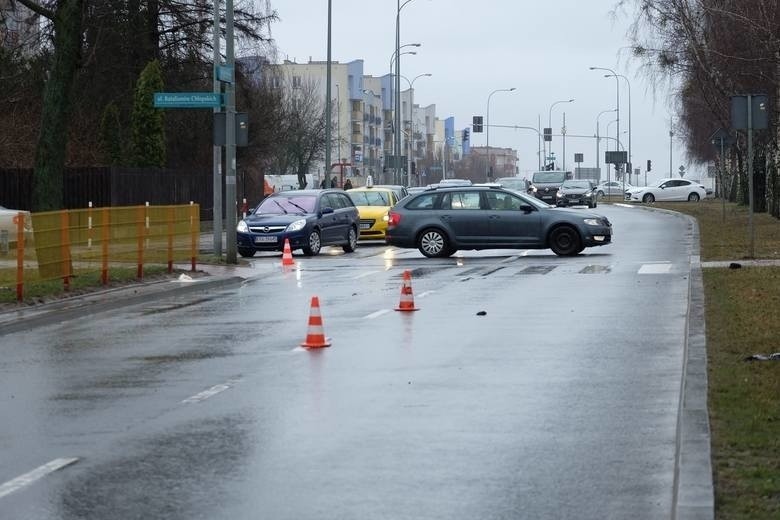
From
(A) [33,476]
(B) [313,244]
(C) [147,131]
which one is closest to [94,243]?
(B) [313,244]

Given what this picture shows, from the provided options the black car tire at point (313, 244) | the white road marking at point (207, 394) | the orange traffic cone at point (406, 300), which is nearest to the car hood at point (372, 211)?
the black car tire at point (313, 244)

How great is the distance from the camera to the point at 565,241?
32.8 metres

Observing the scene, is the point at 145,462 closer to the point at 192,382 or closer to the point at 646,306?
the point at 192,382

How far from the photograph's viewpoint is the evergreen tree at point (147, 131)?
54.4 metres

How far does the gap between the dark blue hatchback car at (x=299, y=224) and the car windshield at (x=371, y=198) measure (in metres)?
4.49

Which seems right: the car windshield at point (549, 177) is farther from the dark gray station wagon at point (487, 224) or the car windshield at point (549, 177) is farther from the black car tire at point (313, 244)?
the dark gray station wagon at point (487, 224)

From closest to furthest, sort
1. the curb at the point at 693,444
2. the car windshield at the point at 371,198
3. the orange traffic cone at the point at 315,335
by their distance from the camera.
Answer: the curb at the point at 693,444 → the orange traffic cone at the point at 315,335 → the car windshield at the point at 371,198

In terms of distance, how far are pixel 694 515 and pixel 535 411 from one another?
387 centimetres

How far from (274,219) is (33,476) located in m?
26.8

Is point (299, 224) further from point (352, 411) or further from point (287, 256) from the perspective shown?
point (352, 411)

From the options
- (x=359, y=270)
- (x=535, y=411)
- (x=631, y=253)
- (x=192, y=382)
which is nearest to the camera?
(x=535, y=411)

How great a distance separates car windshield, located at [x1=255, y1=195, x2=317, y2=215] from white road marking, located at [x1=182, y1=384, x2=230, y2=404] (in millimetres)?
23494

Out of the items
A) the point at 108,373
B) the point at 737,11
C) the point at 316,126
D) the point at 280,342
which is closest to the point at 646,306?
the point at 280,342

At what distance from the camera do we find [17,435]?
10109mm
